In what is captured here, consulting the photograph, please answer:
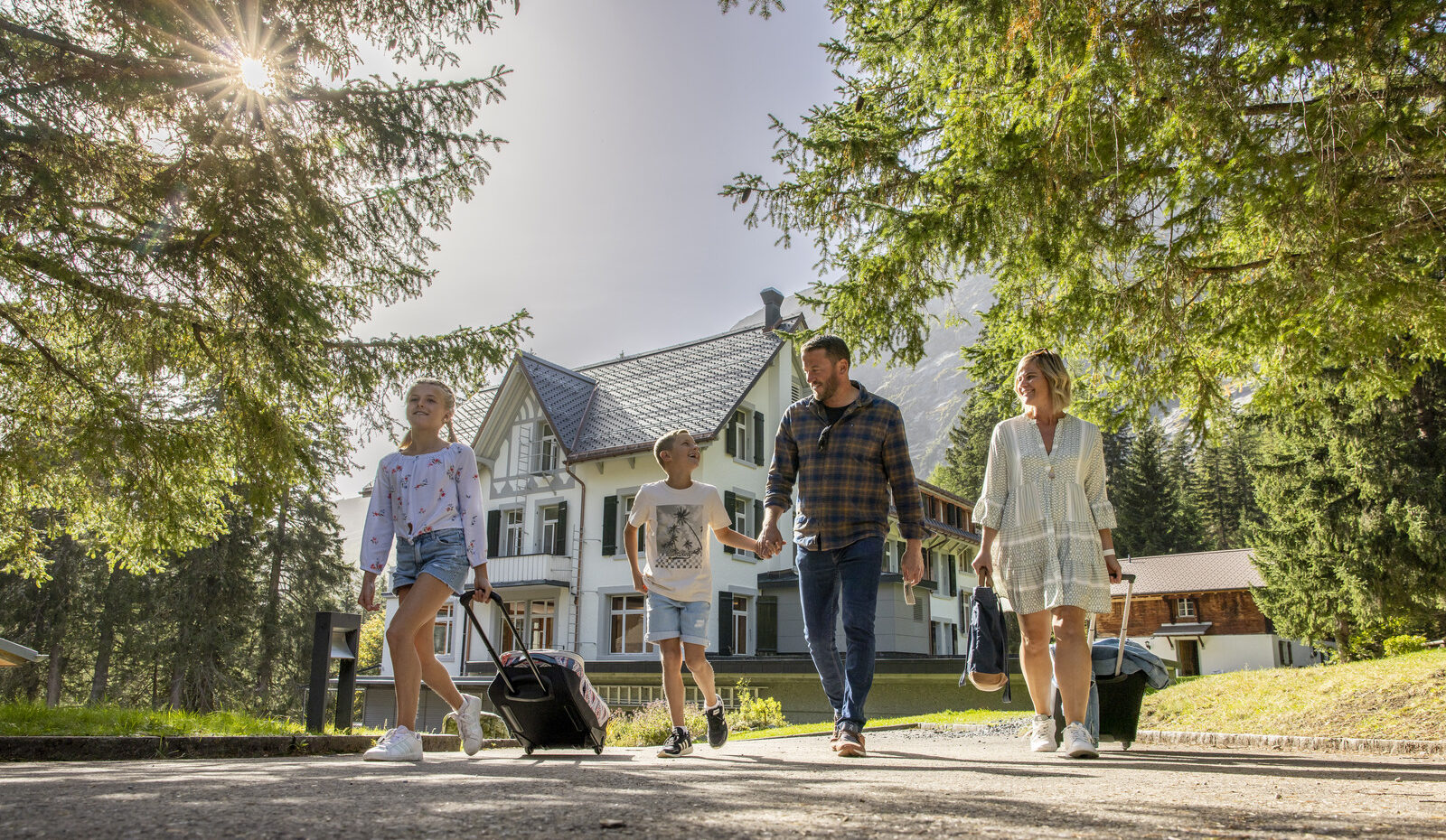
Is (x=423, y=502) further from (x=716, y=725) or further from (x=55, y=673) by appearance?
(x=55, y=673)

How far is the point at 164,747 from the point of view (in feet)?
19.5

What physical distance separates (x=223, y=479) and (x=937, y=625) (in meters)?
28.9

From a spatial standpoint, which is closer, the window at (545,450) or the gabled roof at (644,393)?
the gabled roof at (644,393)

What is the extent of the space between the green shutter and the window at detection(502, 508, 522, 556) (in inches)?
61.1

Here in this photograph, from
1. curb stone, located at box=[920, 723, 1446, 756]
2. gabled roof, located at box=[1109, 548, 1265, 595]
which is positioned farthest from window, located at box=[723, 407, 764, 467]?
gabled roof, located at box=[1109, 548, 1265, 595]

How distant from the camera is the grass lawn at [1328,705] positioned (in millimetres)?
7469

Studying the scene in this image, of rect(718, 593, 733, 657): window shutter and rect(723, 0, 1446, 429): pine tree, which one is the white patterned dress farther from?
rect(718, 593, 733, 657): window shutter

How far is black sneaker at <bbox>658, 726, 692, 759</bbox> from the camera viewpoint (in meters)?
5.36

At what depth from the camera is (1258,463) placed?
28.0 metres

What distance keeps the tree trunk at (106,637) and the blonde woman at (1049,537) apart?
31.6 metres

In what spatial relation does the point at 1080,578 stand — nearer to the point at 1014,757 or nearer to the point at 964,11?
the point at 1014,757

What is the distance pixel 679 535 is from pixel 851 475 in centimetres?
110

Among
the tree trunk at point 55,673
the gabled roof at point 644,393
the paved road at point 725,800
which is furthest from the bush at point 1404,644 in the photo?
the tree trunk at point 55,673

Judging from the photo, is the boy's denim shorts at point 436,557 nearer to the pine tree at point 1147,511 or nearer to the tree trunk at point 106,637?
the tree trunk at point 106,637
